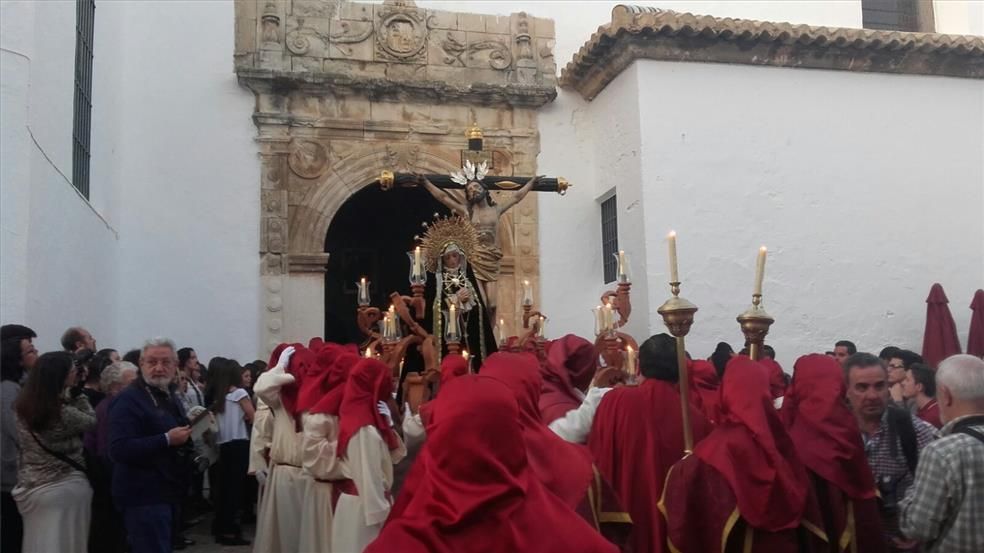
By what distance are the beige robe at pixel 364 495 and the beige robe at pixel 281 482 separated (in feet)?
1.73

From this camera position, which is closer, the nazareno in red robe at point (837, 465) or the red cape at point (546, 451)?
the red cape at point (546, 451)

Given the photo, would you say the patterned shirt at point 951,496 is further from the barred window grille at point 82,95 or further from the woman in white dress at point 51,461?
the barred window grille at point 82,95

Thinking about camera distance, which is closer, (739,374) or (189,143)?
(739,374)

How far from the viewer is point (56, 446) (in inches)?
188

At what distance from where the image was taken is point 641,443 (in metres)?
4.12

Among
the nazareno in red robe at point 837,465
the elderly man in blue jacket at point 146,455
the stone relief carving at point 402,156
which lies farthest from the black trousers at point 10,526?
the stone relief carving at point 402,156

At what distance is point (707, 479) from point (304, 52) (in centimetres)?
849

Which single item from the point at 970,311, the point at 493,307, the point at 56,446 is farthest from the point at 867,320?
the point at 56,446

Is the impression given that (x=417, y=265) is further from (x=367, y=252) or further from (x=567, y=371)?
(x=367, y=252)

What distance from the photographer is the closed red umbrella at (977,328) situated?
396 inches

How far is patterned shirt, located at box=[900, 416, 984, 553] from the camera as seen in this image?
300cm

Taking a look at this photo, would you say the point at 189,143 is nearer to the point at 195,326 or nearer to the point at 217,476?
the point at 195,326

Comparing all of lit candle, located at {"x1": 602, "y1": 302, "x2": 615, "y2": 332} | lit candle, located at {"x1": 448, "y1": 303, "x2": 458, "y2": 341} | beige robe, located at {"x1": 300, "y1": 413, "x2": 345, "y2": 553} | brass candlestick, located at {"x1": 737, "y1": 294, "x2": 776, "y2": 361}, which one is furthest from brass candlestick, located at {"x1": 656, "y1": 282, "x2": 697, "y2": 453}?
lit candle, located at {"x1": 448, "y1": 303, "x2": 458, "y2": 341}

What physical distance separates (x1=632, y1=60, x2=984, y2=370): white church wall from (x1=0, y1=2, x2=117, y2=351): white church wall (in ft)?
18.9
